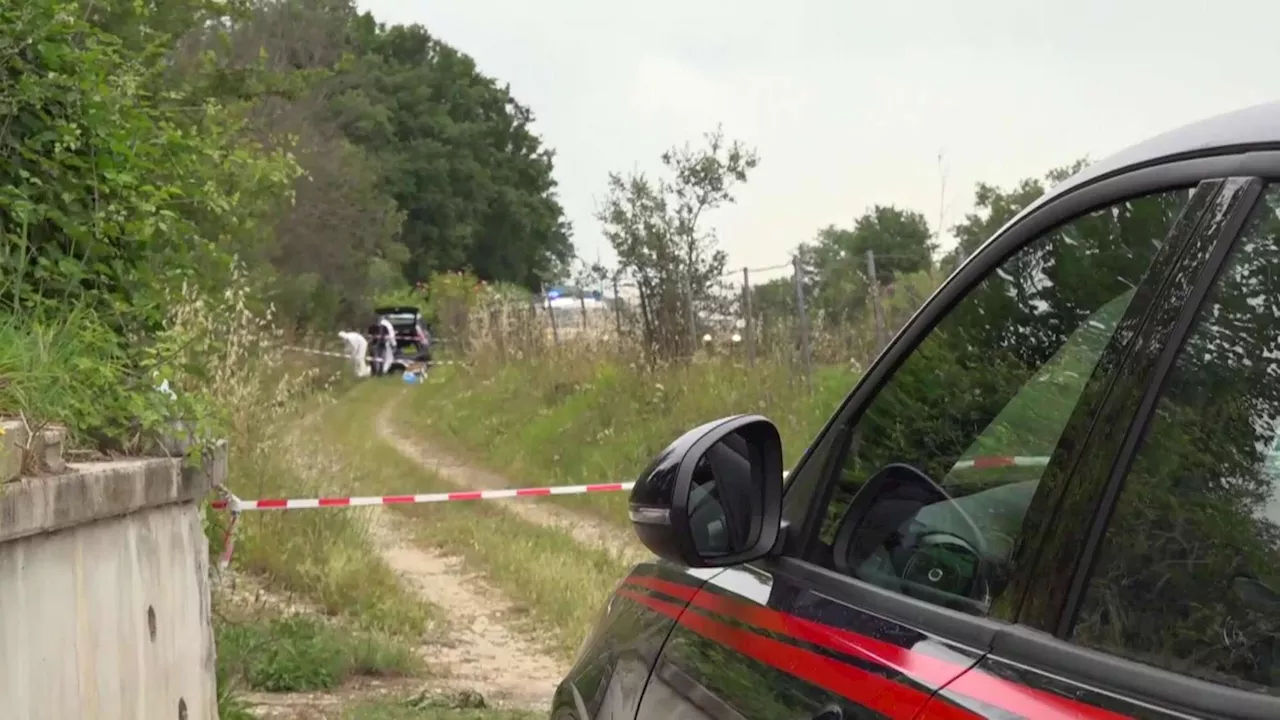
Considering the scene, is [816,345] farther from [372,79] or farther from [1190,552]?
[372,79]

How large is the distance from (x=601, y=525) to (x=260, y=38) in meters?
26.7

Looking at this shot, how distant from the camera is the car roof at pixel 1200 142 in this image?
5.01ft

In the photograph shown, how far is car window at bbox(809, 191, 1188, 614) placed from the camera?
1.80 m

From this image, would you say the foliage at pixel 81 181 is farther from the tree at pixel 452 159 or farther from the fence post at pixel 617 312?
the tree at pixel 452 159

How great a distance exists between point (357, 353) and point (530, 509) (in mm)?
21183

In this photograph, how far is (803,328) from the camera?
48.2 ft

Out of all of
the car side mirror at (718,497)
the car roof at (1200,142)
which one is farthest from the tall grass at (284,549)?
the car roof at (1200,142)

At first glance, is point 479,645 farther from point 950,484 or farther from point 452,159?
point 452,159

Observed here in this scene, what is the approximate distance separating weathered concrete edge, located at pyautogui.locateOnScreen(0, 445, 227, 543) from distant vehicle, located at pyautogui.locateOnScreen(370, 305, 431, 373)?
107 feet

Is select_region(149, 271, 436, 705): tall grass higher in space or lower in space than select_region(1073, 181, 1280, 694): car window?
lower

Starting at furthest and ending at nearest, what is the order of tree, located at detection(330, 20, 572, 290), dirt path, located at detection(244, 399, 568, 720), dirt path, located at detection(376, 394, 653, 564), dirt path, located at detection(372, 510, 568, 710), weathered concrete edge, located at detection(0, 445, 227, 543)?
tree, located at detection(330, 20, 572, 290) → dirt path, located at detection(376, 394, 653, 564) → dirt path, located at detection(372, 510, 568, 710) → dirt path, located at detection(244, 399, 568, 720) → weathered concrete edge, located at detection(0, 445, 227, 543)

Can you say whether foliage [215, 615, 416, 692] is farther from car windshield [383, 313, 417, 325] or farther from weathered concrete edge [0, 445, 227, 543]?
car windshield [383, 313, 417, 325]

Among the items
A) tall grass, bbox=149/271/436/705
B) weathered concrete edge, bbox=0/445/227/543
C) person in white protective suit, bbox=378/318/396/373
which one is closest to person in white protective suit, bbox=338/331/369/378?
person in white protective suit, bbox=378/318/396/373

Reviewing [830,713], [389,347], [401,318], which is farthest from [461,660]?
[401,318]
